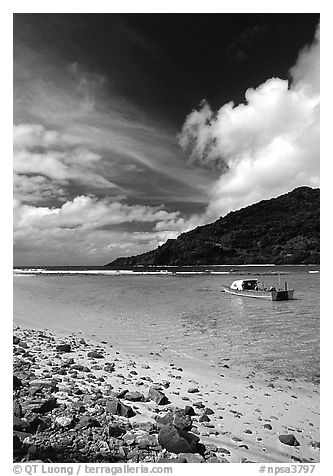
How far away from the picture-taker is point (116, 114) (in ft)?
13.4

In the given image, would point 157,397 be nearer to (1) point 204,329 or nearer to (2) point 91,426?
(2) point 91,426

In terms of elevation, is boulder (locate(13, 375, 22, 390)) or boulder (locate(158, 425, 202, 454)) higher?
boulder (locate(13, 375, 22, 390))

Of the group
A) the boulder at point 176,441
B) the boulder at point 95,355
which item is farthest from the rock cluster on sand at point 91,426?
the boulder at point 95,355

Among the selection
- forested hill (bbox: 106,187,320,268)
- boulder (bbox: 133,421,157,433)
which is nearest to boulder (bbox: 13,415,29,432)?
boulder (bbox: 133,421,157,433)

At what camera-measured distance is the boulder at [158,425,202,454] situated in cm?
253

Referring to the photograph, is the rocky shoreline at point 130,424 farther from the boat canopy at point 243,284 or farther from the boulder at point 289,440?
the boat canopy at point 243,284

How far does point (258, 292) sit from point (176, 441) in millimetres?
13551

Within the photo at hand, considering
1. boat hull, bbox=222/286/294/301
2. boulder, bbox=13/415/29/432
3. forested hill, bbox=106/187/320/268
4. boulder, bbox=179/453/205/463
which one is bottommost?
boat hull, bbox=222/286/294/301

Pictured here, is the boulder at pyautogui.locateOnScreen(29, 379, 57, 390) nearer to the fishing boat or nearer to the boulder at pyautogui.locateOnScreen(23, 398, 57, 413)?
the boulder at pyautogui.locateOnScreen(23, 398, 57, 413)

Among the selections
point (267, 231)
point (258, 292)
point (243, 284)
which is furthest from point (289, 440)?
point (243, 284)

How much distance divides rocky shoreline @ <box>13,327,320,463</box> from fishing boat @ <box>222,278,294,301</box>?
10.7 metres

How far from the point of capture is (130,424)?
A: 2.84 m

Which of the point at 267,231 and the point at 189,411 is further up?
the point at 267,231
